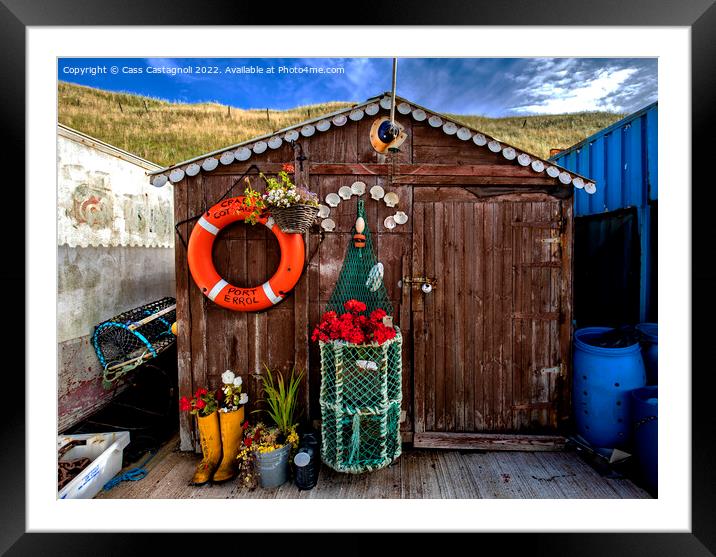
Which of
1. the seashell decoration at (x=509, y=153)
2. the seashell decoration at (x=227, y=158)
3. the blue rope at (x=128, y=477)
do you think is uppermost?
the seashell decoration at (x=509, y=153)

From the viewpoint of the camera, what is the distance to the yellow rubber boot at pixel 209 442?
2631mm

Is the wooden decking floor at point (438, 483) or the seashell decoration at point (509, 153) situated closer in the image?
the wooden decking floor at point (438, 483)

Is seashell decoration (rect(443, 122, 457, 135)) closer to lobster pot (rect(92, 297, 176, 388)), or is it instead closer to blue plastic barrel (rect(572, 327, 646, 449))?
blue plastic barrel (rect(572, 327, 646, 449))

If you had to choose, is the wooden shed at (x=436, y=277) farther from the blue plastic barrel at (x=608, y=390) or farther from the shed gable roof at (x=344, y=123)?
the blue plastic barrel at (x=608, y=390)

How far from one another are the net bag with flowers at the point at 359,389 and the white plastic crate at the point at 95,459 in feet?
5.33

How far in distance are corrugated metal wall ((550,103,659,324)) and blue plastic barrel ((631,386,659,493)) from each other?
987 mm

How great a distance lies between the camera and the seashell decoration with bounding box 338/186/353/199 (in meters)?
2.83

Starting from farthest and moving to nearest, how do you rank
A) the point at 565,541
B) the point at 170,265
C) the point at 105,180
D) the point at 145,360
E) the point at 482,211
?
1. the point at 170,265
2. the point at 105,180
3. the point at 145,360
4. the point at 482,211
5. the point at 565,541

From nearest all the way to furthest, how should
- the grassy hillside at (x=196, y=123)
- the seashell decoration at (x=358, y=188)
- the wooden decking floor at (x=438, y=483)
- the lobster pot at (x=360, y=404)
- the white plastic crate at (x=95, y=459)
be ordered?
the white plastic crate at (x=95, y=459)
the wooden decking floor at (x=438, y=483)
the lobster pot at (x=360, y=404)
the seashell decoration at (x=358, y=188)
the grassy hillside at (x=196, y=123)

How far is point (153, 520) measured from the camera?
1.59 metres
